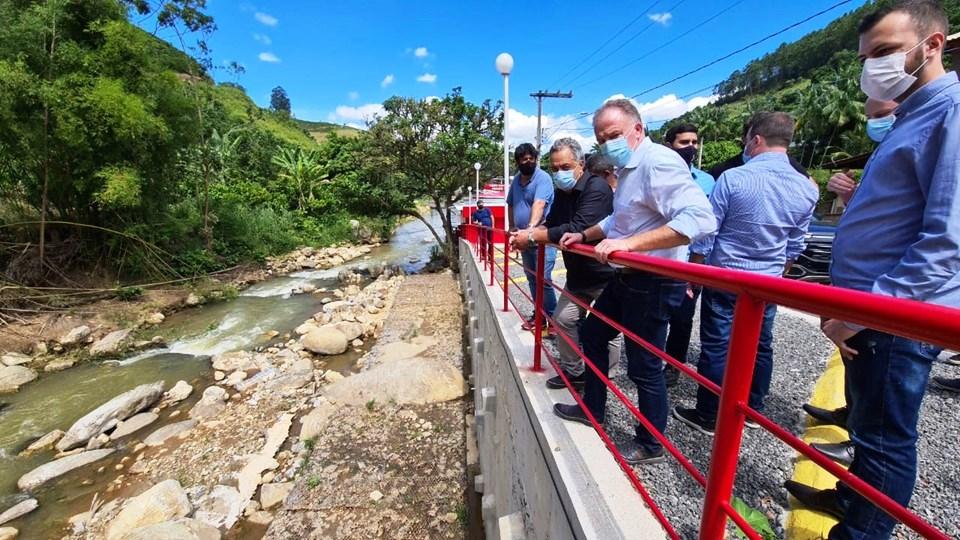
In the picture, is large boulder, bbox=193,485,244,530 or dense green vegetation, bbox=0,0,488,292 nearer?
large boulder, bbox=193,485,244,530

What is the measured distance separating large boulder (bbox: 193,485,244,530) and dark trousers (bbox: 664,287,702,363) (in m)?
4.62

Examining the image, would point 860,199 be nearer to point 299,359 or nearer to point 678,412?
point 678,412

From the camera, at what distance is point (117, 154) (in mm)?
10023

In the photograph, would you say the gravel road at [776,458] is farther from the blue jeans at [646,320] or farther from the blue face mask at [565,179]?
the blue face mask at [565,179]

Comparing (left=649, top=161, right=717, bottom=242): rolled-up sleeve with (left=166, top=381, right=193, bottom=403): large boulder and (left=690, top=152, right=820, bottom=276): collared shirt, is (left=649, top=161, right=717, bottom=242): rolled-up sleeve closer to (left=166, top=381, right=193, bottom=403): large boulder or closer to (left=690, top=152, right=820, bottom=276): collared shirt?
(left=690, top=152, right=820, bottom=276): collared shirt

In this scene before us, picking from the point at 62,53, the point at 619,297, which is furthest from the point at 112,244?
the point at 619,297

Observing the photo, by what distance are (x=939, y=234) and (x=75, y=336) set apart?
1261 centimetres

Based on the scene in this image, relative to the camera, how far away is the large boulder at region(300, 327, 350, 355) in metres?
8.28

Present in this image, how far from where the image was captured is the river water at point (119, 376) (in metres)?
4.86

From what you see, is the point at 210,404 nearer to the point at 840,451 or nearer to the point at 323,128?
the point at 840,451

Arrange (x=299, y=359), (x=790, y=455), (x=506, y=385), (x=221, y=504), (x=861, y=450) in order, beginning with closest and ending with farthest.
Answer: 1. (x=861, y=450)
2. (x=790, y=455)
3. (x=506, y=385)
4. (x=221, y=504)
5. (x=299, y=359)

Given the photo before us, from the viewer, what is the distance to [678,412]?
2480 mm

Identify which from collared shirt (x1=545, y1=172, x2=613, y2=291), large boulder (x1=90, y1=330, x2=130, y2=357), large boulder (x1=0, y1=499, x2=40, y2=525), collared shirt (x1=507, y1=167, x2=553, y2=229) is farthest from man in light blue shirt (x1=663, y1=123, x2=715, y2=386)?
large boulder (x1=90, y1=330, x2=130, y2=357)

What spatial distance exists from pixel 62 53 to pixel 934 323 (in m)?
13.7
